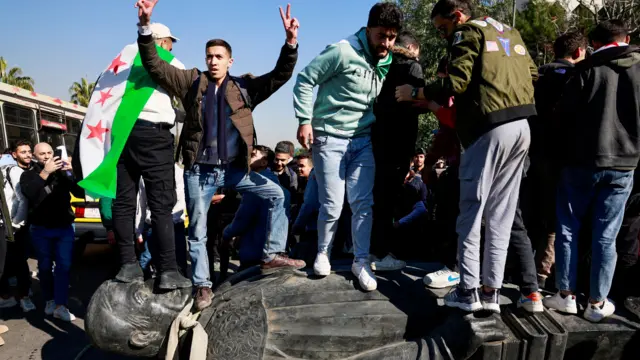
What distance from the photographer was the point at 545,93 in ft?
11.6

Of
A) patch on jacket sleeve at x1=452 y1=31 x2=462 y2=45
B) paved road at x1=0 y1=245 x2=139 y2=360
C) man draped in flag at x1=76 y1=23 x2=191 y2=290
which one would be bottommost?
paved road at x1=0 y1=245 x2=139 y2=360

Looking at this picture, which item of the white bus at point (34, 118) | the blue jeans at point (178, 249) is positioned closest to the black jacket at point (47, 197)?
the blue jeans at point (178, 249)

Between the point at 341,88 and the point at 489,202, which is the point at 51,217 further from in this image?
the point at 489,202

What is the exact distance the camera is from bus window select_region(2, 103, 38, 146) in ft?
27.6

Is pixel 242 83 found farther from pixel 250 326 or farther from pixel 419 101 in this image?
pixel 250 326

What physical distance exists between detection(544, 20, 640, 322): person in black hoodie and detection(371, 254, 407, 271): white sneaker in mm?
1063

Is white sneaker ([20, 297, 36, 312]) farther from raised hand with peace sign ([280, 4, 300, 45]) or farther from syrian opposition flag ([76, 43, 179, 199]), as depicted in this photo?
raised hand with peace sign ([280, 4, 300, 45])

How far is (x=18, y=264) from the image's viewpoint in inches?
199

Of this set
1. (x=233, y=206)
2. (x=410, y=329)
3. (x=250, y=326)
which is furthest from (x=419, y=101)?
(x=233, y=206)

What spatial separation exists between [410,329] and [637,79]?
2202 mm

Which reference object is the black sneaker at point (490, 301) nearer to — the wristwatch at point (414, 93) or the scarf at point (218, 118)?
the wristwatch at point (414, 93)

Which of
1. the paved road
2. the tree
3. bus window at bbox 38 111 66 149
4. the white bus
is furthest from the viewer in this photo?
the tree

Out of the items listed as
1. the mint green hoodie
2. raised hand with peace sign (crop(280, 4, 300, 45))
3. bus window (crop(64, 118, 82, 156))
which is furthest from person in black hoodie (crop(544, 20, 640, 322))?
bus window (crop(64, 118, 82, 156))

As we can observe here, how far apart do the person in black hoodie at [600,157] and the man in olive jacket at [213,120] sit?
2028mm
